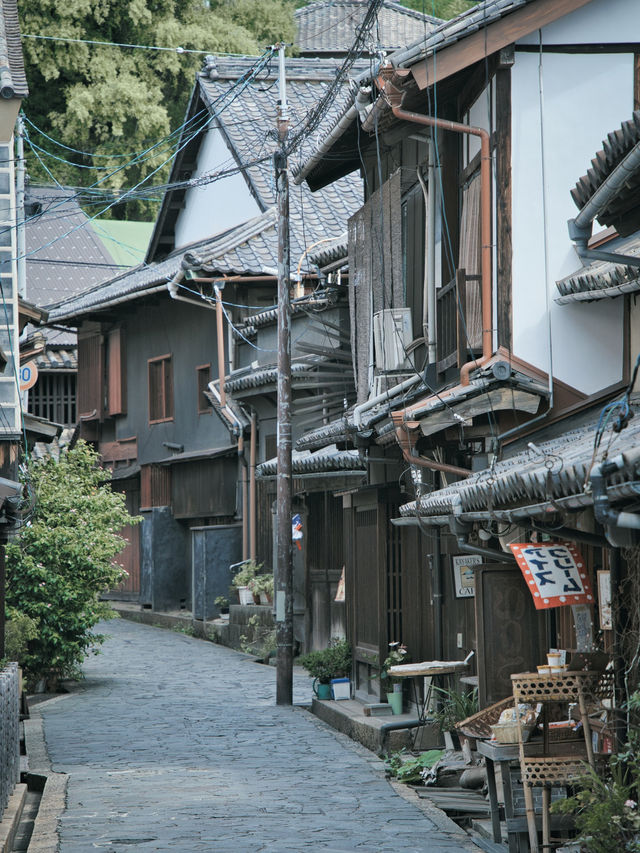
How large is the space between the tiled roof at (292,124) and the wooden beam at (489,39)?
16.2 metres

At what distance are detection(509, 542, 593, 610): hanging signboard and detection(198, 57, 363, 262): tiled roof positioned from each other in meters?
20.3

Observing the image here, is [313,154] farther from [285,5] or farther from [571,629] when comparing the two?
[285,5]

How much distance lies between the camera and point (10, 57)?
2197 centimetres

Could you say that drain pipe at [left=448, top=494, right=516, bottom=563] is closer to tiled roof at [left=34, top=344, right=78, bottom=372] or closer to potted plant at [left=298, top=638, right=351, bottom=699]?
potted plant at [left=298, top=638, right=351, bottom=699]

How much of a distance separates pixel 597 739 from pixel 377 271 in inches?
342

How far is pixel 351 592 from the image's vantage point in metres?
20.3

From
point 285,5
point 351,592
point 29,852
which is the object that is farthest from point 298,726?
point 285,5

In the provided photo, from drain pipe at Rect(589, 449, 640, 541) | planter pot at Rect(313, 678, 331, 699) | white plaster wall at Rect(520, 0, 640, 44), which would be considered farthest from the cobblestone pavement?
white plaster wall at Rect(520, 0, 640, 44)

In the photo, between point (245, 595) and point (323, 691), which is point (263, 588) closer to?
point (245, 595)

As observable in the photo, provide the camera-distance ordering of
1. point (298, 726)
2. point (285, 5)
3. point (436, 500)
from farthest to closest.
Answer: point (285, 5), point (298, 726), point (436, 500)

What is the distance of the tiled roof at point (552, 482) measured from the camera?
313 inches

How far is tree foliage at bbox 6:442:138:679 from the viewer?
72.0 feet

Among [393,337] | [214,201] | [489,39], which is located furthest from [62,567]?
[214,201]

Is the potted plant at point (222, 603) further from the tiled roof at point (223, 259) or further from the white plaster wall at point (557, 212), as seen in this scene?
the white plaster wall at point (557, 212)
